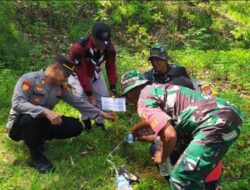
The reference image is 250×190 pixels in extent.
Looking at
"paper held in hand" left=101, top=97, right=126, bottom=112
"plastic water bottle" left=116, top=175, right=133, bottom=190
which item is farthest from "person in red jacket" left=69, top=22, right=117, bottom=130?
"plastic water bottle" left=116, top=175, right=133, bottom=190

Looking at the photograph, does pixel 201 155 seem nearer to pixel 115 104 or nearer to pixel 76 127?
pixel 115 104

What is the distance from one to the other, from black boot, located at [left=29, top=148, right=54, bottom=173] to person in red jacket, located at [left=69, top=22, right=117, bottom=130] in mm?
940

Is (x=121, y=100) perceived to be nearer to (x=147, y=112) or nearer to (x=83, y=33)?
(x=147, y=112)

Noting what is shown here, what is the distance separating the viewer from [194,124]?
3.31m

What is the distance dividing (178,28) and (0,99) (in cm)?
572

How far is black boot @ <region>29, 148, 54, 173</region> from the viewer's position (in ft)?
15.5

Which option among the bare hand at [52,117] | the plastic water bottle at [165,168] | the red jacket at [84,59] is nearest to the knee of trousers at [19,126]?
the bare hand at [52,117]

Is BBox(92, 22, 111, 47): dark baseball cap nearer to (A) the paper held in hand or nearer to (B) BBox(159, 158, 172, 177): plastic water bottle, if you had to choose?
(A) the paper held in hand

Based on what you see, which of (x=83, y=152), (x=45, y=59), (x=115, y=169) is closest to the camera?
(x=115, y=169)

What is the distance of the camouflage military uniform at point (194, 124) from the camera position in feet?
10.5

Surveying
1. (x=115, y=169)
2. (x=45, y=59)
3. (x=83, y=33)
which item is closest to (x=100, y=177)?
(x=115, y=169)

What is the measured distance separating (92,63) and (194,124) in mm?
2515

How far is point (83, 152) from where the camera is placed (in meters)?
5.15

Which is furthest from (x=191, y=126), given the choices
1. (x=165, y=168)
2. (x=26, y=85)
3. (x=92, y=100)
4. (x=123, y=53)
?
(x=123, y=53)
